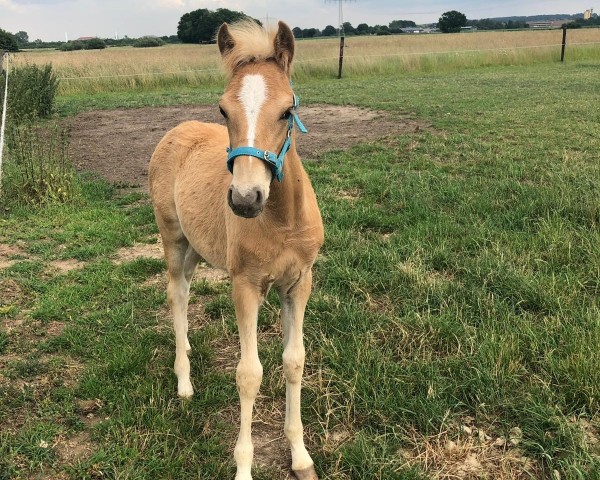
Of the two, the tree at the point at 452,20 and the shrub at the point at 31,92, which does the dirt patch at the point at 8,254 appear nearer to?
the shrub at the point at 31,92

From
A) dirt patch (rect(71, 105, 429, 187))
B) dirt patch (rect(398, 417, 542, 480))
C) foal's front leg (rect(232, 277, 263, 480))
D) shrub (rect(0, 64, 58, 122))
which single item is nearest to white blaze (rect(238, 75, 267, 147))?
foal's front leg (rect(232, 277, 263, 480))

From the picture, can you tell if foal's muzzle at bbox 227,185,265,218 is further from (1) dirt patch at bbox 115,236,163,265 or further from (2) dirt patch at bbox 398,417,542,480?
(1) dirt patch at bbox 115,236,163,265

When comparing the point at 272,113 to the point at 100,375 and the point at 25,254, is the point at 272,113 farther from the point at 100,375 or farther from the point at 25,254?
the point at 25,254

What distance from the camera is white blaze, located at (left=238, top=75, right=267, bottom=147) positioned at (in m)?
1.98

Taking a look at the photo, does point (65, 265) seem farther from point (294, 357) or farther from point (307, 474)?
point (307, 474)

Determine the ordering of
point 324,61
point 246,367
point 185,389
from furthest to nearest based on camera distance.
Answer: point 324,61, point 185,389, point 246,367

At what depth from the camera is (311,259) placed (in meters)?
2.49

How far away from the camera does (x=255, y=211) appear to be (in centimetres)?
184

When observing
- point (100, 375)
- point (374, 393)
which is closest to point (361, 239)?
point (374, 393)

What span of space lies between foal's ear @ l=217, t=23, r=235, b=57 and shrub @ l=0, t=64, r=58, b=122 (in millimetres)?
10334

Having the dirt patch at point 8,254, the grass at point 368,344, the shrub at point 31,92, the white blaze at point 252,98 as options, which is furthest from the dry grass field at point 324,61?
the white blaze at point 252,98

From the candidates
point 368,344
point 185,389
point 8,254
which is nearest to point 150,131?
point 8,254

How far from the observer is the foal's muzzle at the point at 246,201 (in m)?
1.82

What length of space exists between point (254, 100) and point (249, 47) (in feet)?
1.12
